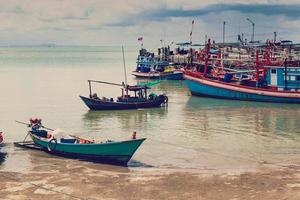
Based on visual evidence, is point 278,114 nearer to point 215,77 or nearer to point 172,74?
point 215,77

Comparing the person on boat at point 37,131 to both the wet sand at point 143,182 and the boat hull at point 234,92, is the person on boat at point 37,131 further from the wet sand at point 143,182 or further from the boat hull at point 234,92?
the boat hull at point 234,92

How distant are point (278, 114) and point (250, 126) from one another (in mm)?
8967

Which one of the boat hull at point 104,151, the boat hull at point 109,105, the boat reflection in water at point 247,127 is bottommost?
the boat reflection in water at point 247,127

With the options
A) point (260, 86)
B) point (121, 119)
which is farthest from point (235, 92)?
point (121, 119)

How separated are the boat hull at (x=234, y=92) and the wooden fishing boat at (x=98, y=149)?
1351 inches

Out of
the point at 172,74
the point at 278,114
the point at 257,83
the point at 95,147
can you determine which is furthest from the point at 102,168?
the point at 172,74

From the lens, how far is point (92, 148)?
2556 centimetres

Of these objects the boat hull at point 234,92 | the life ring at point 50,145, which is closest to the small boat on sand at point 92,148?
the life ring at point 50,145

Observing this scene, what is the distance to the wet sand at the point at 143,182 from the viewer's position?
65.0ft

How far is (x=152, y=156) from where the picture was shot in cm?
2798

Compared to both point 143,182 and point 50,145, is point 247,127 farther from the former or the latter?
point 143,182

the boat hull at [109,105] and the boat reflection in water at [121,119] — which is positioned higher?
the boat hull at [109,105]

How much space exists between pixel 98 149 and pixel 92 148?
373mm

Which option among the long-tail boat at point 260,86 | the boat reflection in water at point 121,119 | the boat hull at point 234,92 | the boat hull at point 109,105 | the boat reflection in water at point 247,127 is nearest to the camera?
the boat reflection in water at point 247,127
